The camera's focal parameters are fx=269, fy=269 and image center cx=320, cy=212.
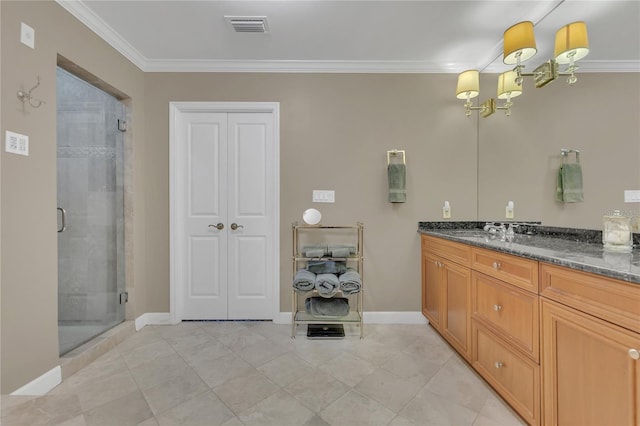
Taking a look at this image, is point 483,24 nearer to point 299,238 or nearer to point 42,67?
point 299,238

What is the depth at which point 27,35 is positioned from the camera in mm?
1556

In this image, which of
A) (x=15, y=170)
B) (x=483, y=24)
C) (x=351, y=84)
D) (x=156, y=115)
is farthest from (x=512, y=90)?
(x=15, y=170)

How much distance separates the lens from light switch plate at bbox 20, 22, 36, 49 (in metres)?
1.53

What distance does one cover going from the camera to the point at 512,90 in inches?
86.2

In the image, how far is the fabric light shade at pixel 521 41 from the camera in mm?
1827

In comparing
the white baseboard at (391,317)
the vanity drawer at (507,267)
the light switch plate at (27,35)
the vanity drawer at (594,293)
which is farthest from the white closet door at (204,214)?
the vanity drawer at (594,293)

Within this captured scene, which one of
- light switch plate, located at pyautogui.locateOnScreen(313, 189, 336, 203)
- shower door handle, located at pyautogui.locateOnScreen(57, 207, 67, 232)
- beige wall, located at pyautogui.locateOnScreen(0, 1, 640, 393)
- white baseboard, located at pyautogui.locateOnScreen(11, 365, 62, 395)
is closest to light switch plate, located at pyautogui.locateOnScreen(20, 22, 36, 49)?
beige wall, located at pyautogui.locateOnScreen(0, 1, 640, 393)

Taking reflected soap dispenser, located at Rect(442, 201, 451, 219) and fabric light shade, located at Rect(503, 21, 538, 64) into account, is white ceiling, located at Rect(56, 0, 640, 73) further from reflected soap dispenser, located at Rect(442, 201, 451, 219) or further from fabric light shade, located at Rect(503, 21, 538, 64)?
reflected soap dispenser, located at Rect(442, 201, 451, 219)

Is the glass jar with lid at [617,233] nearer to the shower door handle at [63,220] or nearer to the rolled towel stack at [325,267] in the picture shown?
the rolled towel stack at [325,267]

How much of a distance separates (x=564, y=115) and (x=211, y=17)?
100 inches

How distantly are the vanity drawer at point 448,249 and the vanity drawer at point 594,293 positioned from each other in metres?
0.61

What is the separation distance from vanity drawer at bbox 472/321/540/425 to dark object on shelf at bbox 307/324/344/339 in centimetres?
104

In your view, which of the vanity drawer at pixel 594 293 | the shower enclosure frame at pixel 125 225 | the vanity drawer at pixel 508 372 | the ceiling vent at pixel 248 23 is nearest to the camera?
the vanity drawer at pixel 594 293

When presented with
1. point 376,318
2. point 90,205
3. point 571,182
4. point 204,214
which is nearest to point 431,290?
point 376,318
